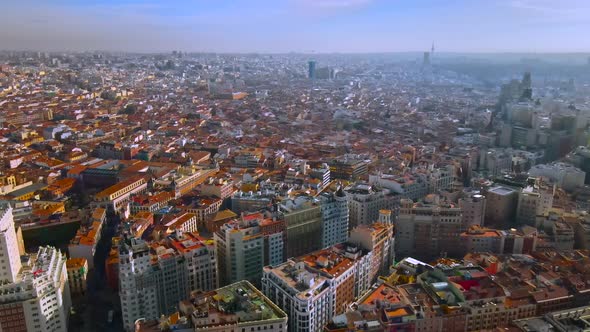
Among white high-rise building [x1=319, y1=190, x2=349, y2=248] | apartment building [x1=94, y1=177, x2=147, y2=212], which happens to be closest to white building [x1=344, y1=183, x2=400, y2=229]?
white high-rise building [x1=319, y1=190, x2=349, y2=248]

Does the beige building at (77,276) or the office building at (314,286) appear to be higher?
the office building at (314,286)

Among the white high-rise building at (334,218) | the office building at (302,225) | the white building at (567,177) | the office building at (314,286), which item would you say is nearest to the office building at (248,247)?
the office building at (302,225)

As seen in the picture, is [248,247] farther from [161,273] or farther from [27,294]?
[27,294]

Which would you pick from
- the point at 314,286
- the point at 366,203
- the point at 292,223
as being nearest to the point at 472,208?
the point at 366,203

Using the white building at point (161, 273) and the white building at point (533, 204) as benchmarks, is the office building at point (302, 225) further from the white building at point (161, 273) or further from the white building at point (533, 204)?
the white building at point (533, 204)

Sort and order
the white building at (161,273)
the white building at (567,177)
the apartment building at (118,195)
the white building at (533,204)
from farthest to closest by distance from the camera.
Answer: the white building at (567,177)
the apartment building at (118,195)
the white building at (533,204)
the white building at (161,273)

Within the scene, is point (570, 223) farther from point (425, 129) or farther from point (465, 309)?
point (425, 129)

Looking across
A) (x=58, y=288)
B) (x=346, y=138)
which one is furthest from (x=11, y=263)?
(x=346, y=138)
